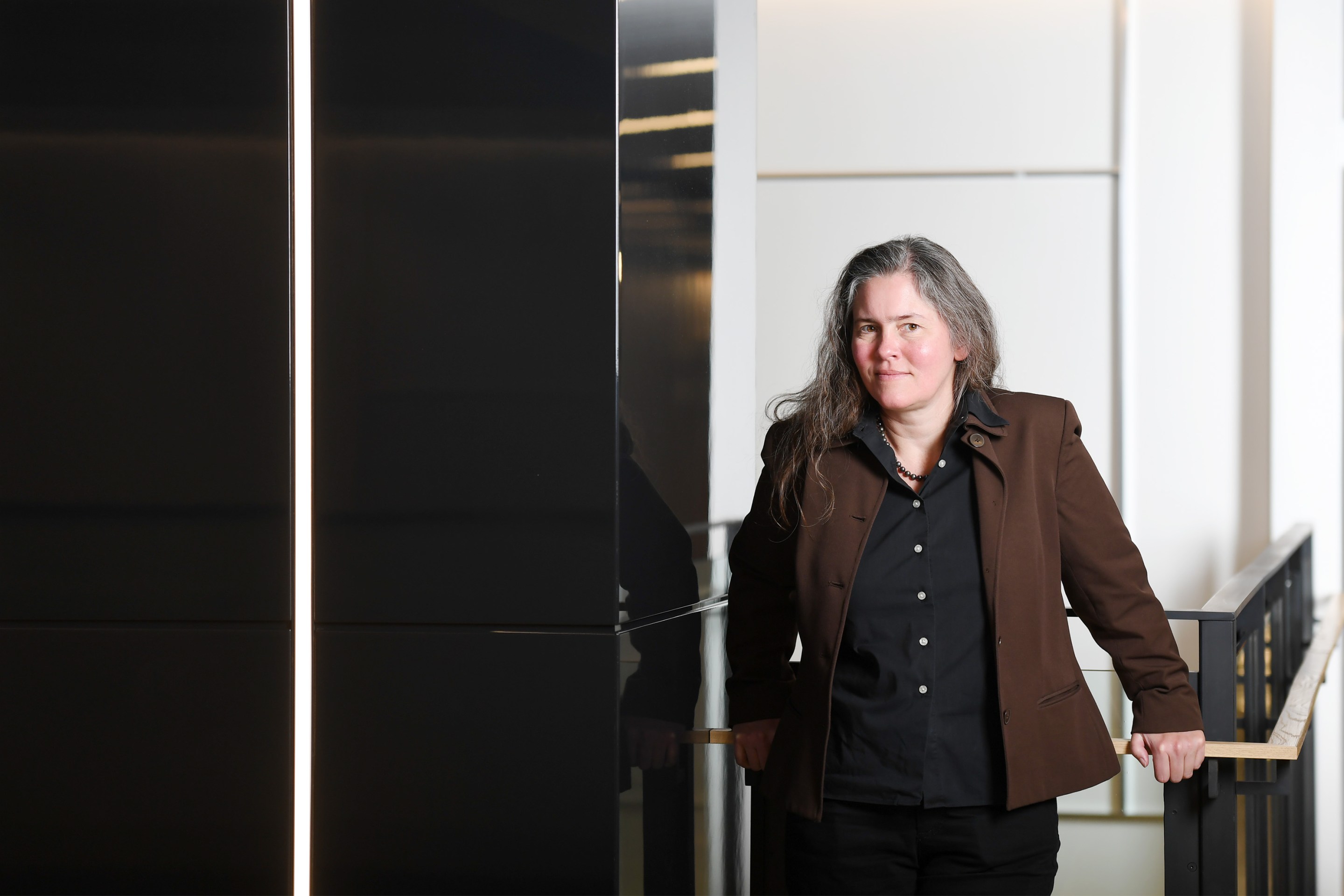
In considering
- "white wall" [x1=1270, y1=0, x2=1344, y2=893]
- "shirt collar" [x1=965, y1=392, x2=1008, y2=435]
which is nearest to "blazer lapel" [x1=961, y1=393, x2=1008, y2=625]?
"shirt collar" [x1=965, y1=392, x2=1008, y2=435]

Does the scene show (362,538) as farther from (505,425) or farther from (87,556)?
(87,556)

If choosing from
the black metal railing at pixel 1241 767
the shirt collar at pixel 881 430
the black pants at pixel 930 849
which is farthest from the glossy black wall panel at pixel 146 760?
the black metal railing at pixel 1241 767

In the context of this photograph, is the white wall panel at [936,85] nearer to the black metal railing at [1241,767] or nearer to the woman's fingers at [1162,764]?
the black metal railing at [1241,767]

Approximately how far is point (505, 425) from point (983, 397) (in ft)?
2.25

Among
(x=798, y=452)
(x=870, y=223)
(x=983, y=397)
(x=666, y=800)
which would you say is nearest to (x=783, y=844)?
(x=666, y=800)

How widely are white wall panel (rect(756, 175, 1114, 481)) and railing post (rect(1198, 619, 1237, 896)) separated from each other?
384 centimetres

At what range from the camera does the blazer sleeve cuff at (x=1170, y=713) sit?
5.57 feet

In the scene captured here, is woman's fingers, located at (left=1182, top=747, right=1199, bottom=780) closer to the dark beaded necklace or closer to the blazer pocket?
the blazer pocket

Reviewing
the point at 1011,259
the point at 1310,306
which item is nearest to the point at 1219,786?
the point at 1011,259

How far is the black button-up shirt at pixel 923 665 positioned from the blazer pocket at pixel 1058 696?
7 centimetres

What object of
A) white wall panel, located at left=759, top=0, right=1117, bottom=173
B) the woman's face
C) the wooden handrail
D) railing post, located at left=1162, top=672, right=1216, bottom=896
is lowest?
railing post, located at left=1162, top=672, right=1216, bottom=896

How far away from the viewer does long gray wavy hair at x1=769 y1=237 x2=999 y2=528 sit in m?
1.72

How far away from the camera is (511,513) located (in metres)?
1.70

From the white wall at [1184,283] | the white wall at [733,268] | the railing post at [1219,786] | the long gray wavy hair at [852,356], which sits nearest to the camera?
the long gray wavy hair at [852,356]
